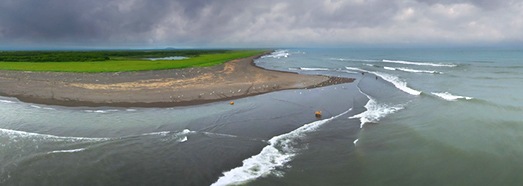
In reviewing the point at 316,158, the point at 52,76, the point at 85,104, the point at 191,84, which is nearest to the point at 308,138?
the point at 316,158

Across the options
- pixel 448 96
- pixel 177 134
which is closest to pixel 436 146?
pixel 177 134

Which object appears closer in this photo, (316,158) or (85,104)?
(316,158)

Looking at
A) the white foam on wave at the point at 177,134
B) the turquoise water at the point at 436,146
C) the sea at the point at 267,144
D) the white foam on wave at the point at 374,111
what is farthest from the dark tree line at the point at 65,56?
the turquoise water at the point at 436,146

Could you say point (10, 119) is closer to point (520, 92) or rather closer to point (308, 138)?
point (308, 138)

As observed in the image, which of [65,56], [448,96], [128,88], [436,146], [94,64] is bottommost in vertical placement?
[436,146]

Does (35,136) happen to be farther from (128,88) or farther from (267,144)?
→ (128,88)

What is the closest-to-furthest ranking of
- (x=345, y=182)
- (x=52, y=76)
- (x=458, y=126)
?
(x=345, y=182), (x=458, y=126), (x=52, y=76)

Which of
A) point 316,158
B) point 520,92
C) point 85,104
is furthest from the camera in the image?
point 520,92
